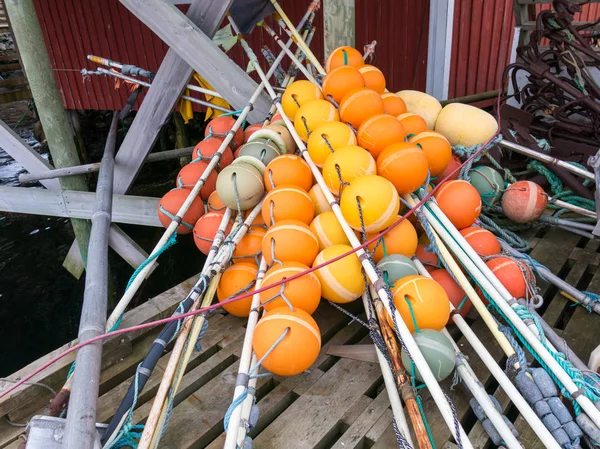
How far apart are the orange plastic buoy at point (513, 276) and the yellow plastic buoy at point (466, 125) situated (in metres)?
1.51

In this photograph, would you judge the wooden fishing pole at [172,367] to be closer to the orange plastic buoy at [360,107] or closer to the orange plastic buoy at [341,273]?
the orange plastic buoy at [341,273]

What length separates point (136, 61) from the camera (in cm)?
863

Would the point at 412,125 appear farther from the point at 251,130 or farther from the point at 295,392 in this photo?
the point at 295,392

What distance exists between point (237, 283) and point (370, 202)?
93cm

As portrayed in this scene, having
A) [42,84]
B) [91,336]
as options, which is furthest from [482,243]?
[42,84]

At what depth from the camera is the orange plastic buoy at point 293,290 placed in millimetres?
2297

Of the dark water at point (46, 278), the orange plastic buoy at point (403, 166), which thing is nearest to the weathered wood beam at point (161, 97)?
the orange plastic buoy at point (403, 166)

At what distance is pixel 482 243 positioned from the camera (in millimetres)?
2727

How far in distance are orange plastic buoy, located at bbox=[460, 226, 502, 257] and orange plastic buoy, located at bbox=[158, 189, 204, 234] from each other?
192 cm

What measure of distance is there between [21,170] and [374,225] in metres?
11.2

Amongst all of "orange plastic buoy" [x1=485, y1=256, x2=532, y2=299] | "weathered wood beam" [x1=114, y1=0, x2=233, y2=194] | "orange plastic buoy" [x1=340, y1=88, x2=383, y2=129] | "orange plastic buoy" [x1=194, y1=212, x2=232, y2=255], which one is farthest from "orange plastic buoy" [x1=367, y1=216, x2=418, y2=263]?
"weathered wood beam" [x1=114, y1=0, x2=233, y2=194]

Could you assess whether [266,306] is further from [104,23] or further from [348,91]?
[104,23]

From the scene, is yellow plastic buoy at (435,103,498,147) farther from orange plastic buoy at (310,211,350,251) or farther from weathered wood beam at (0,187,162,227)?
weathered wood beam at (0,187,162,227)

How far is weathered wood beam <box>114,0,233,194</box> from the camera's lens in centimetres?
364
